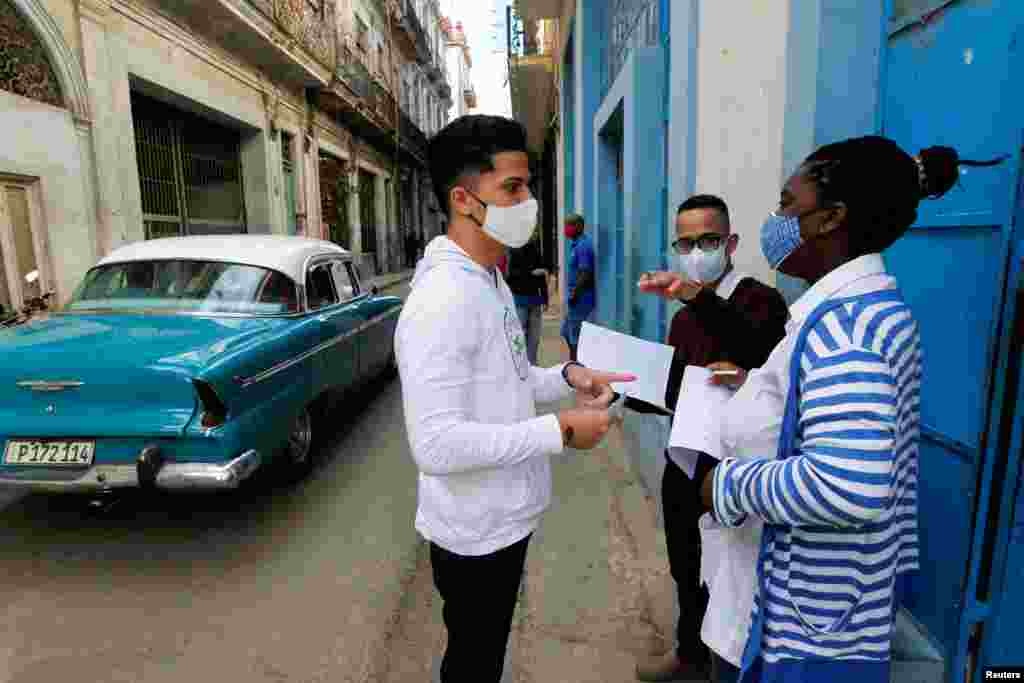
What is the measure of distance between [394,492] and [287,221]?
11345 millimetres

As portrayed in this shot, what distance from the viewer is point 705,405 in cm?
148

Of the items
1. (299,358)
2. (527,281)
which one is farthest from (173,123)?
(299,358)

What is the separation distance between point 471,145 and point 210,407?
2.47 metres

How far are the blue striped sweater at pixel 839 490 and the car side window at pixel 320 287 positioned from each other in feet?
13.6

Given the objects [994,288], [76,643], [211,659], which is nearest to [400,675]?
[211,659]

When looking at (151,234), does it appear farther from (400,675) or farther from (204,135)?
(400,675)

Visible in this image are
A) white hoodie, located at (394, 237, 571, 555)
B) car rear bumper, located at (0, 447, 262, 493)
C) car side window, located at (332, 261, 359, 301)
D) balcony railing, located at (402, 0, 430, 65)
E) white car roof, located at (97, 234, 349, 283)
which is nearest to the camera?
white hoodie, located at (394, 237, 571, 555)

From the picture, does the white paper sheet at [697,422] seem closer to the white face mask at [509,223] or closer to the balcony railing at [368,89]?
the white face mask at [509,223]

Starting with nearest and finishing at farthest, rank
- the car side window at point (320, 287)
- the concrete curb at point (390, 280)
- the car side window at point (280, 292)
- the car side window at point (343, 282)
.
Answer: the car side window at point (280, 292)
the car side window at point (320, 287)
the car side window at point (343, 282)
the concrete curb at point (390, 280)

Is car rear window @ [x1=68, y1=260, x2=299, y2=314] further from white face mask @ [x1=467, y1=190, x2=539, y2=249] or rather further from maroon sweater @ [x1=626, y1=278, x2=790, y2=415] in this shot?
maroon sweater @ [x1=626, y1=278, x2=790, y2=415]

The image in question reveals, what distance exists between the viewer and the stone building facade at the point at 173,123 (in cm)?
669

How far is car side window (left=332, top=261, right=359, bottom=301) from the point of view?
5.43m

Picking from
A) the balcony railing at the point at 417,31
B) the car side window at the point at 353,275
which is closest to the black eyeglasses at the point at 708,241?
the car side window at the point at 353,275

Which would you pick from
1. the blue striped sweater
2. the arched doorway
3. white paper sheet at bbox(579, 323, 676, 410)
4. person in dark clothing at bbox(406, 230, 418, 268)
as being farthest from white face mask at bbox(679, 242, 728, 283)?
person in dark clothing at bbox(406, 230, 418, 268)
